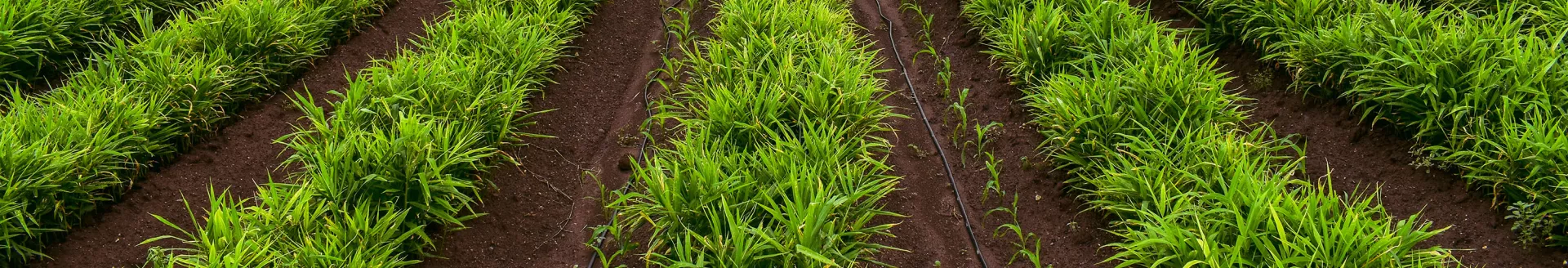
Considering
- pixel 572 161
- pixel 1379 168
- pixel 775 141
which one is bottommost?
pixel 572 161

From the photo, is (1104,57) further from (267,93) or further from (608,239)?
(267,93)

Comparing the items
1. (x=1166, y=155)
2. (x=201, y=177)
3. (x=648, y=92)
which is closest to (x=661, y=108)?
(x=648, y=92)

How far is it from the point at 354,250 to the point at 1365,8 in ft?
13.2

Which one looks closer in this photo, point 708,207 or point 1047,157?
point 708,207

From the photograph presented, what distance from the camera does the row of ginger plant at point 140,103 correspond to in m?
3.20

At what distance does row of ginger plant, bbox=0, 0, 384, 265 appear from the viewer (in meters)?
3.20

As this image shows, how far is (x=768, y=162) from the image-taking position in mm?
3219

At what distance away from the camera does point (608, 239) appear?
3.43 metres

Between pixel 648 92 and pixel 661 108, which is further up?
pixel 661 108

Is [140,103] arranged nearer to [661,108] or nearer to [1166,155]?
[661,108]

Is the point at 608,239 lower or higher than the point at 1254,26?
lower

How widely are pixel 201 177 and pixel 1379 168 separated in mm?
4389

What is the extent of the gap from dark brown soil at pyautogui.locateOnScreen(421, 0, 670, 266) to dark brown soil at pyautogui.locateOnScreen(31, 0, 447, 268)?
2.75 ft

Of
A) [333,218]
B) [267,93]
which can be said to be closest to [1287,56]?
[333,218]
